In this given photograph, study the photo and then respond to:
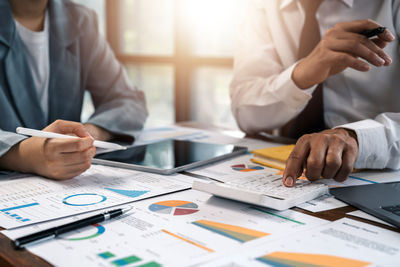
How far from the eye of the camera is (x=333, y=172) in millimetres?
727

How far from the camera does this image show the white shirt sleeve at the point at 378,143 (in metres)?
0.83

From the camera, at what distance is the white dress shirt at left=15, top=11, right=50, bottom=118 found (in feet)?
3.91

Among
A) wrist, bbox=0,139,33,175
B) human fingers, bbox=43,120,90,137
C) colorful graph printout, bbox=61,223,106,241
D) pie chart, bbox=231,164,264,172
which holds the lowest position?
colorful graph printout, bbox=61,223,106,241

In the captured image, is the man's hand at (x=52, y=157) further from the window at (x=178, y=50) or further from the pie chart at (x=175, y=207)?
the window at (x=178, y=50)

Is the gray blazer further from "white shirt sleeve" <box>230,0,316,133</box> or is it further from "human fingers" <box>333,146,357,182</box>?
"human fingers" <box>333,146,357,182</box>

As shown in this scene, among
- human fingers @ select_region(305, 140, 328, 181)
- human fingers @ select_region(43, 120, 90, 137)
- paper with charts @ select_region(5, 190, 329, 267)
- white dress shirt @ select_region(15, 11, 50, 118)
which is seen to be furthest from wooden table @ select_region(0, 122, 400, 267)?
white dress shirt @ select_region(15, 11, 50, 118)

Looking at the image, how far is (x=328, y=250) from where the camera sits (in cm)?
48

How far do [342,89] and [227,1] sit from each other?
154 cm

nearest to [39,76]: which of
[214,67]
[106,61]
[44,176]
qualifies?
[106,61]

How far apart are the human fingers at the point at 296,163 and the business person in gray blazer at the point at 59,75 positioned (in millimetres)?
434

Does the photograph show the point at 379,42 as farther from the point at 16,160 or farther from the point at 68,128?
the point at 16,160

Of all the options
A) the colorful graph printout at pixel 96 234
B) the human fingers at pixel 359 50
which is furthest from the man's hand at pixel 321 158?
the colorful graph printout at pixel 96 234

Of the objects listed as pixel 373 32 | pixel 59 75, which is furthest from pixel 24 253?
pixel 59 75

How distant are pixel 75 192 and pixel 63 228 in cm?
18
